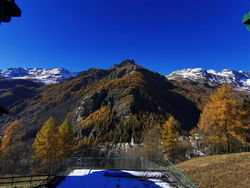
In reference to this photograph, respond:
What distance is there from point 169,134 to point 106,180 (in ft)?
74.2

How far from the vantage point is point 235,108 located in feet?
63.1

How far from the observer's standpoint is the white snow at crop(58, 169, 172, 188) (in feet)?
25.0

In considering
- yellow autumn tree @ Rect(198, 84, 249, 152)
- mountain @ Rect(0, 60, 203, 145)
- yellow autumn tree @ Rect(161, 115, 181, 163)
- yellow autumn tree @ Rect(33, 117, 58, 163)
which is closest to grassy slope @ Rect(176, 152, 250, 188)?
yellow autumn tree @ Rect(198, 84, 249, 152)

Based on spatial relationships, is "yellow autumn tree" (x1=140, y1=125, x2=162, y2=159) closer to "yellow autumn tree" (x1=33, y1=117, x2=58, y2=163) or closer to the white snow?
"yellow autumn tree" (x1=33, y1=117, x2=58, y2=163)

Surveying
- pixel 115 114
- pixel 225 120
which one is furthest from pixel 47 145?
pixel 115 114

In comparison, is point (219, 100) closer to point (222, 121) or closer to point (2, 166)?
point (222, 121)

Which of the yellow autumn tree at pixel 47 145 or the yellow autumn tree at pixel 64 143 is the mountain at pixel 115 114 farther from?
the yellow autumn tree at pixel 47 145

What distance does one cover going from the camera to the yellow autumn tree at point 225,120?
62.0 feet

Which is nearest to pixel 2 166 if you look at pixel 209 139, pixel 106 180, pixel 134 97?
pixel 106 180

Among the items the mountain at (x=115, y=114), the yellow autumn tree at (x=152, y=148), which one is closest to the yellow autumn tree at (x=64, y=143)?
the yellow autumn tree at (x=152, y=148)

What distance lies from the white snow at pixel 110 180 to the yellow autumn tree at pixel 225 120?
16.3m

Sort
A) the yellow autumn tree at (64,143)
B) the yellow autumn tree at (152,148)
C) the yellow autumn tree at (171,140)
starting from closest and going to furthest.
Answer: the yellow autumn tree at (171,140) < the yellow autumn tree at (64,143) < the yellow autumn tree at (152,148)

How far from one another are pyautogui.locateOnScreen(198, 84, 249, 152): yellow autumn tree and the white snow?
1627 centimetres

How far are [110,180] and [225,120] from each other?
19867 millimetres
